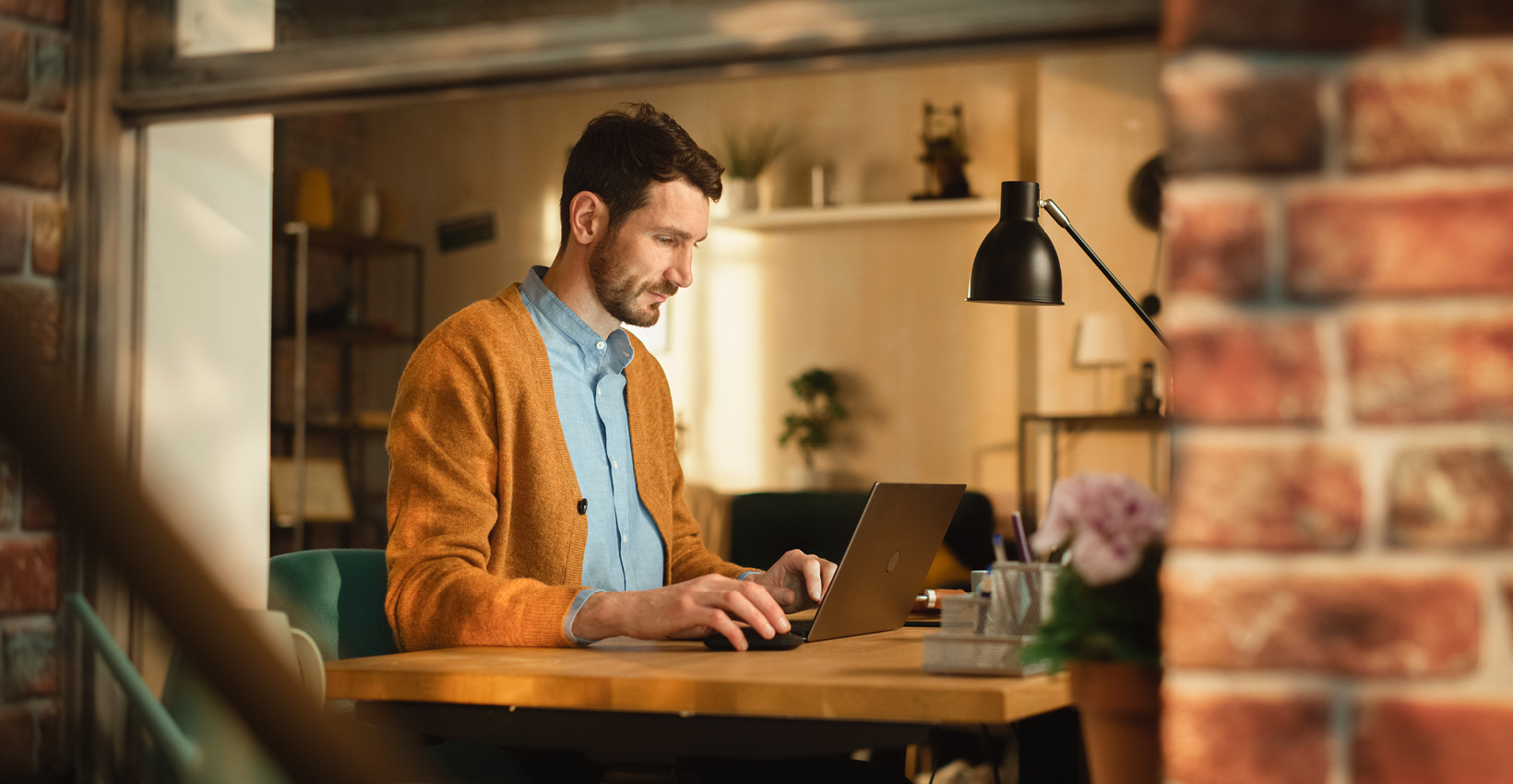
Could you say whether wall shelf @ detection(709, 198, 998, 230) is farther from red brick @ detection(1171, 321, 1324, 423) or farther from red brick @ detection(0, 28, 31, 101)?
red brick @ detection(1171, 321, 1324, 423)

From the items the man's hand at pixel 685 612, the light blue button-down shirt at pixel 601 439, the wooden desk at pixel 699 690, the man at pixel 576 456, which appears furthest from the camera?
the light blue button-down shirt at pixel 601 439

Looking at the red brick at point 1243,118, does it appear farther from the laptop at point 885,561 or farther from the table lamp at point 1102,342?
the table lamp at point 1102,342

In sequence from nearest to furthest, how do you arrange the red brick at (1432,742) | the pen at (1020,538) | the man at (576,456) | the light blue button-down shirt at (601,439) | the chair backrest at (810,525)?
the red brick at (1432,742)
the pen at (1020,538)
the man at (576,456)
the light blue button-down shirt at (601,439)
the chair backrest at (810,525)

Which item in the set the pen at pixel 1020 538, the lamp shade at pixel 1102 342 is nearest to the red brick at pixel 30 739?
the pen at pixel 1020 538

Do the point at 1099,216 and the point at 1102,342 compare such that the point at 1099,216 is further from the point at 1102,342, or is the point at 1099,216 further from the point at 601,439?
the point at 601,439

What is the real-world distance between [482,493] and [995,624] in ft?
2.66

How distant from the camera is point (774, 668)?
1.43m

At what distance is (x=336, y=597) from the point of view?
195 centimetres

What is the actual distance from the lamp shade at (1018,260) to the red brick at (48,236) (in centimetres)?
146

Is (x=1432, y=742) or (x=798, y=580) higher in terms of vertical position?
(x=1432, y=742)

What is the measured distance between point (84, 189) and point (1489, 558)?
1170 mm

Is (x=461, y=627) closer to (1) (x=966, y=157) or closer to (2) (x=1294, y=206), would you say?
(2) (x=1294, y=206)

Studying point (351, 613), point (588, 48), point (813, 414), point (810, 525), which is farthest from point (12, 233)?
point (813, 414)

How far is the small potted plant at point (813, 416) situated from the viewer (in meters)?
6.62
